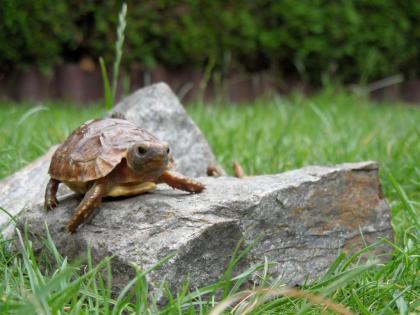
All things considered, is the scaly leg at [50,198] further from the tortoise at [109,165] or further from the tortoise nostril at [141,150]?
the tortoise nostril at [141,150]

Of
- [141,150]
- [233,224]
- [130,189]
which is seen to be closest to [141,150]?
[141,150]

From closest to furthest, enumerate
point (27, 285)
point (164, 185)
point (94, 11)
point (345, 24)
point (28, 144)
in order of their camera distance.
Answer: point (27, 285)
point (164, 185)
point (28, 144)
point (94, 11)
point (345, 24)

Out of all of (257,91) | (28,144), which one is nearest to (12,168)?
(28,144)

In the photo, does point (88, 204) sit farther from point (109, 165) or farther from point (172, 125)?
point (172, 125)

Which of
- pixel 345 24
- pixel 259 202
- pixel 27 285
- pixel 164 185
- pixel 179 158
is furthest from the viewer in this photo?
pixel 345 24

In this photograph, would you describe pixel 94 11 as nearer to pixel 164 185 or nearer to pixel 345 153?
pixel 345 153

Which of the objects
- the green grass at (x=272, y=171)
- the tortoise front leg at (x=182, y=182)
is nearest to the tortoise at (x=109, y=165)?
the tortoise front leg at (x=182, y=182)

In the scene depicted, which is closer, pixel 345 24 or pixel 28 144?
pixel 28 144
